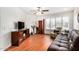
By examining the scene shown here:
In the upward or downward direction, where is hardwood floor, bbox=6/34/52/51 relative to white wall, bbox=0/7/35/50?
downward

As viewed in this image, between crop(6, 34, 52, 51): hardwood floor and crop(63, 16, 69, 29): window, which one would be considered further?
crop(6, 34, 52, 51): hardwood floor

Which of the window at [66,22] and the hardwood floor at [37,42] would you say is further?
the hardwood floor at [37,42]

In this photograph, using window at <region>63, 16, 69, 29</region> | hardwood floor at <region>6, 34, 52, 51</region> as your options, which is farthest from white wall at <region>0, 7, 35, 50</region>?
window at <region>63, 16, 69, 29</region>

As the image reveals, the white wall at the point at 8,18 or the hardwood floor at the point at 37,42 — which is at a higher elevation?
the white wall at the point at 8,18

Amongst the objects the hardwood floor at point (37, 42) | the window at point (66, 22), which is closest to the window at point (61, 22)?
the window at point (66, 22)

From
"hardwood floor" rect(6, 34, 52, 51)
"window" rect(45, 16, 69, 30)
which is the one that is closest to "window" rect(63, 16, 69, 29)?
"window" rect(45, 16, 69, 30)

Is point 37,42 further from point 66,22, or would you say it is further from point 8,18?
point 66,22

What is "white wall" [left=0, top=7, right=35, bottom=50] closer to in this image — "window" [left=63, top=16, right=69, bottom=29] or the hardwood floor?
the hardwood floor

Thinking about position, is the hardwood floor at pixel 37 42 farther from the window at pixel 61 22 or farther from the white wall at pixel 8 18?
the window at pixel 61 22
